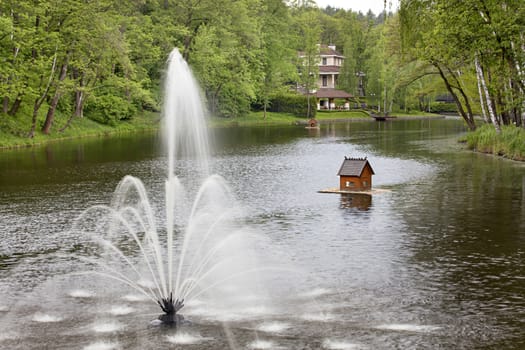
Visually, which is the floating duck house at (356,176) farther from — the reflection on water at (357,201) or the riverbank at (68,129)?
the riverbank at (68,129)

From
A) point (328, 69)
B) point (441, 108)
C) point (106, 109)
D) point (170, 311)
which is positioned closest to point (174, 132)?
point (170, 311)

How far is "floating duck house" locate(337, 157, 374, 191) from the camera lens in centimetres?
2817

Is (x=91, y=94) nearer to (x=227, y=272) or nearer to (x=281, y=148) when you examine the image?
(x=281, y=148)

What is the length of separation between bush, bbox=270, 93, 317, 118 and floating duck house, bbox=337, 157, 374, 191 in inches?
3223

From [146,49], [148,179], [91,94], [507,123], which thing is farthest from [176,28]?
[148,179]

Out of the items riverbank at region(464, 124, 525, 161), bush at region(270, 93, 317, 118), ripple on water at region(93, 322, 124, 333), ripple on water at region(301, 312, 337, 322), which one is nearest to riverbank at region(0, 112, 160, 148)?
bush at region(270, 93, 317, 118)

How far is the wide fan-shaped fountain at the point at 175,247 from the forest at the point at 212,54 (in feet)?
66.7

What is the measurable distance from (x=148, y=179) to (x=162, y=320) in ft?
69.4

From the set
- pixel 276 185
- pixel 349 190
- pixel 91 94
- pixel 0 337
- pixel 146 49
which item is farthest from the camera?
pixel 146 49

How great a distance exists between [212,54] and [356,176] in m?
56.6

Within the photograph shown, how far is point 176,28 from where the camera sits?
77.7 meters

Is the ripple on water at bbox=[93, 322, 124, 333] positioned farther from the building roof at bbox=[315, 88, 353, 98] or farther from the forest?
the building roof at bbox=[315, 88, 353, 98]

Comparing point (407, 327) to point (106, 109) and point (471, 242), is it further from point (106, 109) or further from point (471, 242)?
point (106, 109)

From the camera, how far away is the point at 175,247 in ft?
60.9
